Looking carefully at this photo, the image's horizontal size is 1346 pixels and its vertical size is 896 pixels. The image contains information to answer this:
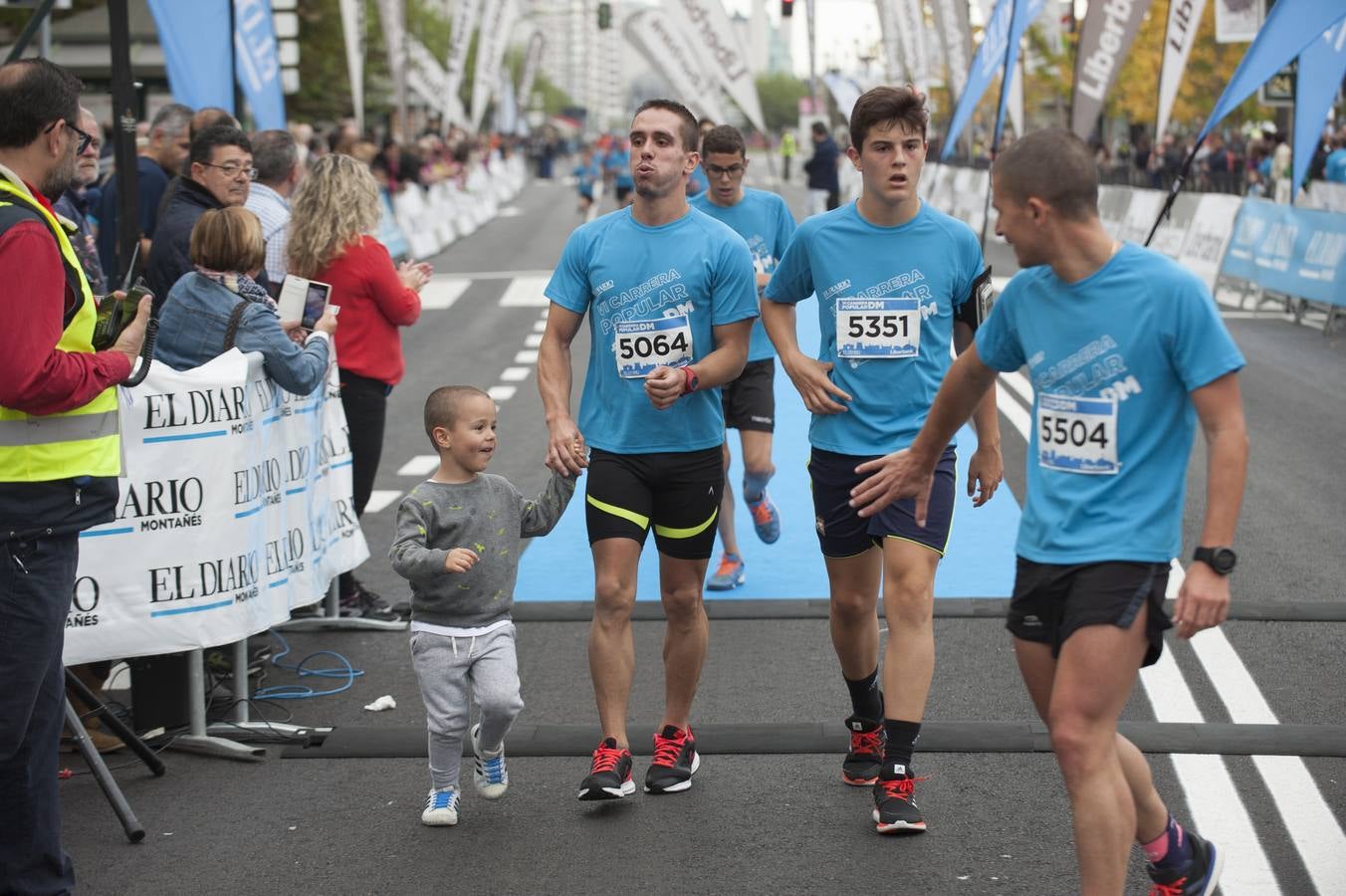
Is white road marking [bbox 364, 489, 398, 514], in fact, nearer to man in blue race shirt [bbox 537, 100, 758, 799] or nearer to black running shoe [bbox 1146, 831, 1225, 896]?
man in blue race shirt [bbox 537, 100, 758, 799]

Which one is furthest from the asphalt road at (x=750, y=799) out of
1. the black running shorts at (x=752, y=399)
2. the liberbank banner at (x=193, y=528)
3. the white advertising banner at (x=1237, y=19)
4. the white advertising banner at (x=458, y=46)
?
the white advertising banner at (x=458, y=46)

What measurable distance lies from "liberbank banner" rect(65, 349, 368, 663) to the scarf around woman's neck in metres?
0.26

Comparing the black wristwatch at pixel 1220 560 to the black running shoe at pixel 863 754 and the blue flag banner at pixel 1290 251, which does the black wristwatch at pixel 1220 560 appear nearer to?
the black running shoe at pixel 863 754

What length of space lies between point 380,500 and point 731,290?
5300 millimetres

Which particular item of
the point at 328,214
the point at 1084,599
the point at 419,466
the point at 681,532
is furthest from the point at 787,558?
the point at 1084,599

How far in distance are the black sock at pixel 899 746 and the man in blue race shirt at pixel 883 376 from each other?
3cm

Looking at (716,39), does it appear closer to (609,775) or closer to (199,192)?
(199,192)

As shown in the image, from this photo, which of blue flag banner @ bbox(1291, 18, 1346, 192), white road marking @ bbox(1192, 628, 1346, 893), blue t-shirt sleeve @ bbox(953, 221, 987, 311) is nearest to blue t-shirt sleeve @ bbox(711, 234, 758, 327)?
blue t-shirt sleeve @ bbox(953, 221, 987, 311)

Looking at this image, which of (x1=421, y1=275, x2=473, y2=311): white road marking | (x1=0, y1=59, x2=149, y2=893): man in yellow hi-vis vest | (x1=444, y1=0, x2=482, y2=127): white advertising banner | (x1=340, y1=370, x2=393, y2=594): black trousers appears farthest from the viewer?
(x1=444, y1=0, x2=482, y2=127): white advertising banner

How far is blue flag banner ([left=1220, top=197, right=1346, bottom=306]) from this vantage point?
1772cm

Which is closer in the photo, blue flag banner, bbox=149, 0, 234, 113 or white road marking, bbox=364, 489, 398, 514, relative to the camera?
white road marking, bbox=364, 489, 398, 514

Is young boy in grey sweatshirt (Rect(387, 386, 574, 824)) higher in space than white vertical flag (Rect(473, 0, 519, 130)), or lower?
lower

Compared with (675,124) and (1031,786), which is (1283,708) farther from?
(675,124)

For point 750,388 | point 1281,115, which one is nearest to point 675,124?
point 750,388
